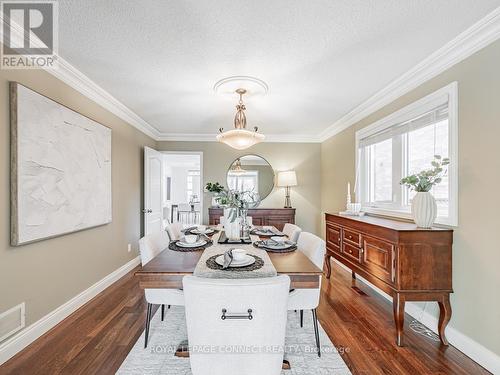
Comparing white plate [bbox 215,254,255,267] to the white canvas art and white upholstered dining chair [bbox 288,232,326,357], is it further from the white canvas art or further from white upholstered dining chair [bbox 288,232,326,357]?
the white canvas art

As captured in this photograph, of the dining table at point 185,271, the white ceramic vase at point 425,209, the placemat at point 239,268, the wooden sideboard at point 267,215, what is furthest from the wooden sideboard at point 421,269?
the wooden sideboard at point 267,215

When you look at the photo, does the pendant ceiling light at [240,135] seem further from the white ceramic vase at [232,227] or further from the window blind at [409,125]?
the window blind at [409,125]

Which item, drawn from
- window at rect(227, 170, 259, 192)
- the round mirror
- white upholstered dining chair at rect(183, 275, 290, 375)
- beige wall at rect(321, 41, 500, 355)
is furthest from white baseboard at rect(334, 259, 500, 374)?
window at rect(227, 170, 259, 192)

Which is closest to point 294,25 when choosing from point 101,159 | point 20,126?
point 20,126

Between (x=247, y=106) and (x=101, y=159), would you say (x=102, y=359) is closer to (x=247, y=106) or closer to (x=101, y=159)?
(x=101, y=159)

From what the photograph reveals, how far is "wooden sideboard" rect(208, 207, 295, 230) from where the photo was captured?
4871mm

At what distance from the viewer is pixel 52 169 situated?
7.53 feet

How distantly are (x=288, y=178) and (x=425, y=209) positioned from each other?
3009mm

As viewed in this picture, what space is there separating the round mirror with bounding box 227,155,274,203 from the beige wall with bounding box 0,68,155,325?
75.3 inches

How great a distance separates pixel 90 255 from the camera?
295 centimetres

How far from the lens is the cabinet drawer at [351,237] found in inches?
108

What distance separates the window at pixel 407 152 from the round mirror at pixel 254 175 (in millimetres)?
1957

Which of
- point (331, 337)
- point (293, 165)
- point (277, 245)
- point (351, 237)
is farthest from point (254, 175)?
point (331, 337)

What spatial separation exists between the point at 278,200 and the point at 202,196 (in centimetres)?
155
